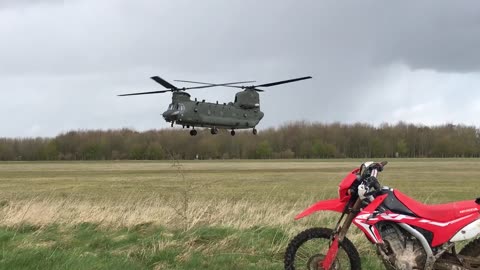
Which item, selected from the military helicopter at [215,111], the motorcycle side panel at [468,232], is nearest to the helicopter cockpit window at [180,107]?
the military helicopter at [215,111]

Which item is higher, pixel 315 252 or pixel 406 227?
pixel 406 227

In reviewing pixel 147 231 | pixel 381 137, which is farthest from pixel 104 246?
pixel 381 137

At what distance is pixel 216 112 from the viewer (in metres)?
23.9

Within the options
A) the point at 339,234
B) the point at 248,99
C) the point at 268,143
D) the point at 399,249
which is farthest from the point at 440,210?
the point at 268,143

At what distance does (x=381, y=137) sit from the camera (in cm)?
8531

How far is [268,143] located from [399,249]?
44896 millimetres

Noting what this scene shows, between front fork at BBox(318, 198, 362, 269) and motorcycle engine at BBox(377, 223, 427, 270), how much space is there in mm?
301

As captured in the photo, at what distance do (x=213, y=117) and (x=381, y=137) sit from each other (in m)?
65.9

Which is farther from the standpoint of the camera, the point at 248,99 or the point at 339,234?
the point at 248,99

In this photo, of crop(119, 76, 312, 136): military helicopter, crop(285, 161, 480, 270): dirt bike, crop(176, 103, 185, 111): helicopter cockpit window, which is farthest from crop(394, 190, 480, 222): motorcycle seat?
crop(176, 103, 185, 111): helicopter cockpit window

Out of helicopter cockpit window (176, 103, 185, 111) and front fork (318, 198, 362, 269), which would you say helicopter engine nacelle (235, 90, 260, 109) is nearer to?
helicopter cockpit window (176, 103, 185, 111)

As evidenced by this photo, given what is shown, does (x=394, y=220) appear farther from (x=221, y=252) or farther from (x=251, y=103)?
(x=251, y=103)

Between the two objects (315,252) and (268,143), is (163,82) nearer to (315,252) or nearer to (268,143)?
(315,252)

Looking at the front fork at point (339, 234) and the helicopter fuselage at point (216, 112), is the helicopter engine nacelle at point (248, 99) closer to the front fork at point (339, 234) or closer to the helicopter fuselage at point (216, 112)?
the helicopter fuselage at point (216, 112)
